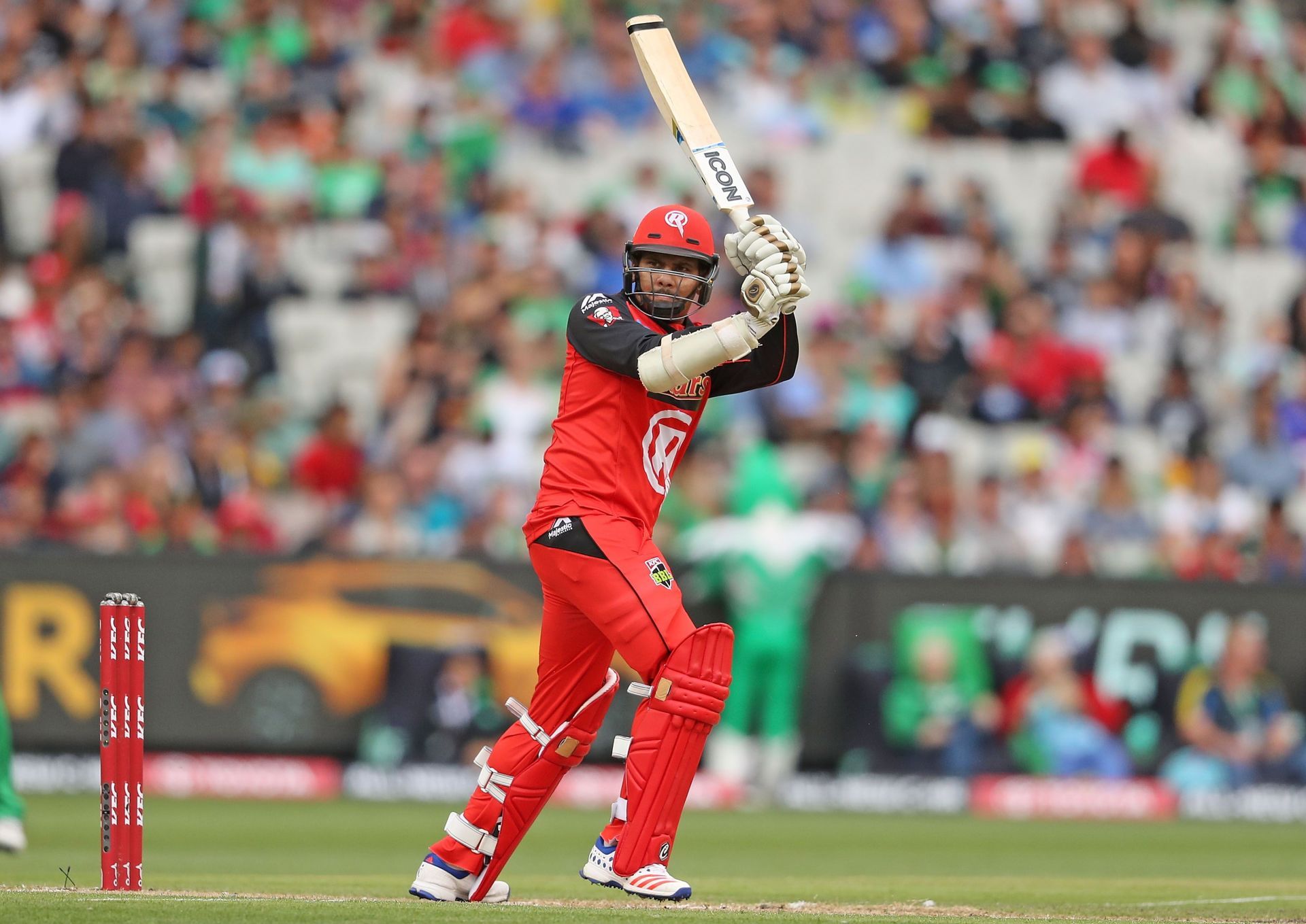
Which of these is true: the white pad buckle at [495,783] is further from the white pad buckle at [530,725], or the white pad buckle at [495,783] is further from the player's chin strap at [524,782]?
the white pad buckle at [530,725]

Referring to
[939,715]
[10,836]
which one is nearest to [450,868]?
[10,836]

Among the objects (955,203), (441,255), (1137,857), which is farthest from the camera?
(955,203)

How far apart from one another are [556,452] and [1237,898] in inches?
140

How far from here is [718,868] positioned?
34.6 ft

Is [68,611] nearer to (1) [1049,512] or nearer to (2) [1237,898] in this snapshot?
(1) [1049,512]

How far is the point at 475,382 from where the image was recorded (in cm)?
1595

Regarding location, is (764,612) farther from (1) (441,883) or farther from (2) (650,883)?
(2) (650,883)

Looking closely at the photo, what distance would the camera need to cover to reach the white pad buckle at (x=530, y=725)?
7344mm

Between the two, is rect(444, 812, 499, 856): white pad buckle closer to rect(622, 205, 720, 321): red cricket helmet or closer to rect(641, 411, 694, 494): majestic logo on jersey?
rect(641, 411, 694, 494): majestic logo on jersey

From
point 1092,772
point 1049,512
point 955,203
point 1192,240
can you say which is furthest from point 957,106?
point 1092,772

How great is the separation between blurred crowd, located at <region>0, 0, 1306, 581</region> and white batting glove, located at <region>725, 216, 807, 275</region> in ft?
25.8

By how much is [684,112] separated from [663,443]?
133 centimetres

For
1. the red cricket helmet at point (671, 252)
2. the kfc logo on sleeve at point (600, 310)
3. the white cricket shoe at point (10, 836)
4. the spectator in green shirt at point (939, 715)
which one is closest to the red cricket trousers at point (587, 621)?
the kfc logo on sleeve at point (600, 310)

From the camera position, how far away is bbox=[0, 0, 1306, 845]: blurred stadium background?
14.4 m
